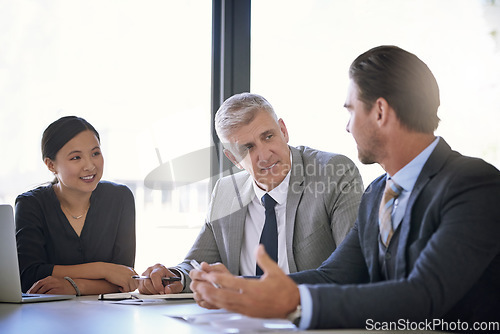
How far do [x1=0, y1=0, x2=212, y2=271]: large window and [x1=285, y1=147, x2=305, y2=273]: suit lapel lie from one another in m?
1.11

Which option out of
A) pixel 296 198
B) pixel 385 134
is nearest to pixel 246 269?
pixel 296 198

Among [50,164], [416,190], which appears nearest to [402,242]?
[416,190]

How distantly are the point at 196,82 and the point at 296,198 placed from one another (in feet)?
4.55

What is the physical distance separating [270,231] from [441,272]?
4.25ft

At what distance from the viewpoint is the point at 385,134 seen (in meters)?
1.49

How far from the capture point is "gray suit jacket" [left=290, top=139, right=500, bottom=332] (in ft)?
3.73

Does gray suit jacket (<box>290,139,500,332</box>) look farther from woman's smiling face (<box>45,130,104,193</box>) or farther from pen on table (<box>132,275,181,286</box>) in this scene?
woman's smiling face (<box>45,130,104,193</box>)

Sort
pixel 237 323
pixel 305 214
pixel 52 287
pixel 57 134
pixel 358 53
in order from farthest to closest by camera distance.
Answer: pixel 358 53
pixel 57 134
pixel 305 214
pixel 52 287
pixel 237 323

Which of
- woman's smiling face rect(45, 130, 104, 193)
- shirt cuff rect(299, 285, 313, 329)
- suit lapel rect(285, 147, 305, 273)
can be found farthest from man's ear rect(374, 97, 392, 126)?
woman's smiling face rect(45, 130, 104, 193)

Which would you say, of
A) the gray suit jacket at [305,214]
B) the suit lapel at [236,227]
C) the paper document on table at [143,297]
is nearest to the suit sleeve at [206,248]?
the gray suit jacket at [305,214]

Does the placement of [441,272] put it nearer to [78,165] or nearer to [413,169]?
[413,169]

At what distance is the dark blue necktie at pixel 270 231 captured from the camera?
2404mm

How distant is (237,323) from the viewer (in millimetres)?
1239

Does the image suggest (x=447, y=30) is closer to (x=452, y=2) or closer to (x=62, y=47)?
(x=452, y=2)
